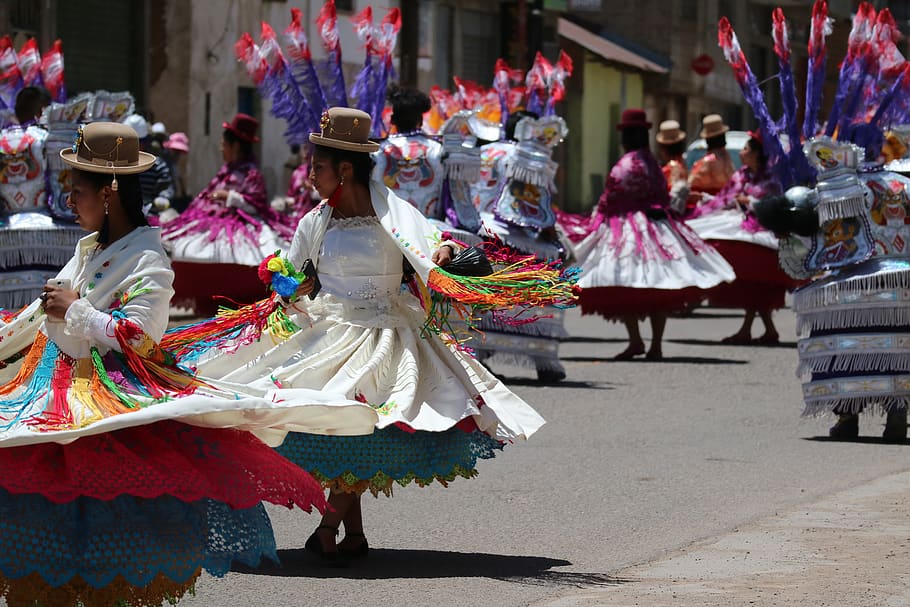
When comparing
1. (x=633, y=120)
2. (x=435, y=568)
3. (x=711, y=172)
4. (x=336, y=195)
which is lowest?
(x=435, y=568)

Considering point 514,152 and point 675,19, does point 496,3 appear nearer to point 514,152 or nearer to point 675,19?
point 675,19

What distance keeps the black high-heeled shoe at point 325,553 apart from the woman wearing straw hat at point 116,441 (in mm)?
1603

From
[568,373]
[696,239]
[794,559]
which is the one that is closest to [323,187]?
[794,559]

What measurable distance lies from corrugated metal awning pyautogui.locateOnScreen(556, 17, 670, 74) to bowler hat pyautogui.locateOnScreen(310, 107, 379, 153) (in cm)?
3726

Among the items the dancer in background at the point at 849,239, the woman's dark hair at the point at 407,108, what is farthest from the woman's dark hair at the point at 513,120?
the dancer in background at the point at 849,239

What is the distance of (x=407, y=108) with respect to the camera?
12984 mm

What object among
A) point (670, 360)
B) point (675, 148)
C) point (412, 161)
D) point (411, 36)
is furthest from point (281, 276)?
point (411, 36)

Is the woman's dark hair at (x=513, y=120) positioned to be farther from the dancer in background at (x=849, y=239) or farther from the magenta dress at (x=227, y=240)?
the dancer in background at (x=849, y=239)

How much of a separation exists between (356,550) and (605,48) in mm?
39226

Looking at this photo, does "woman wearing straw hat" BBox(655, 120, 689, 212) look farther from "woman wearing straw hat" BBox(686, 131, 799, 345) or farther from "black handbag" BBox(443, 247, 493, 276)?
"black handbag" BBox(443, 247, 493, 276)

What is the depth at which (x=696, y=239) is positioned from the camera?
54.2 ft

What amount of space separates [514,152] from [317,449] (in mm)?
7165

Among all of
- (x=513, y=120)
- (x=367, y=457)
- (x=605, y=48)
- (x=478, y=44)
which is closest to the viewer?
(x=367, y=457)

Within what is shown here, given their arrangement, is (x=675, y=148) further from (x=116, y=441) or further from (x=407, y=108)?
(x=116, y=441)
